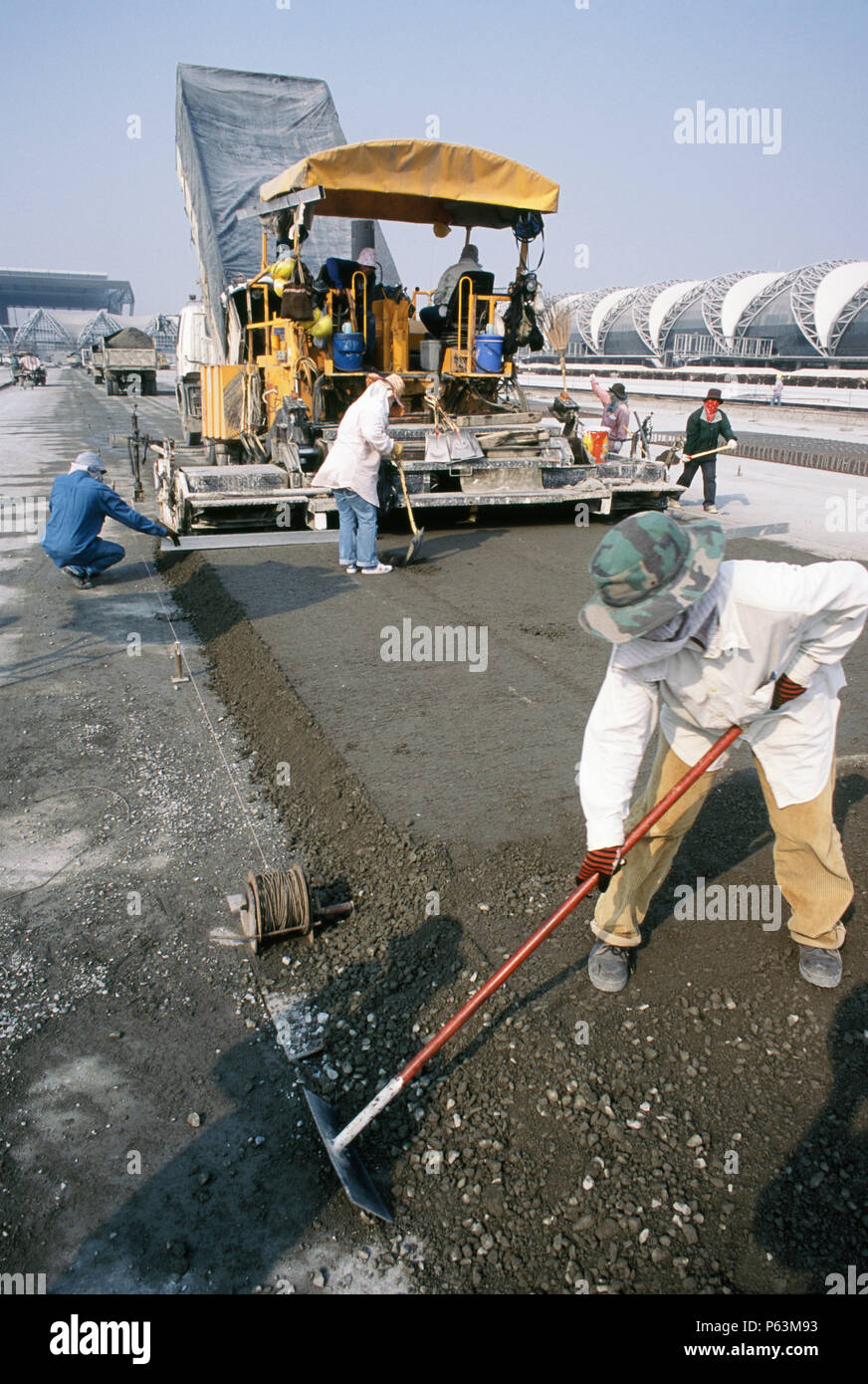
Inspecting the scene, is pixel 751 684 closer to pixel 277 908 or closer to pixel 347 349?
pixel 277 908

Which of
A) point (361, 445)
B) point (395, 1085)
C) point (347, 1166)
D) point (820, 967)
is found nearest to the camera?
point (347, 1166)

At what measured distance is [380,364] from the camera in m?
10.9

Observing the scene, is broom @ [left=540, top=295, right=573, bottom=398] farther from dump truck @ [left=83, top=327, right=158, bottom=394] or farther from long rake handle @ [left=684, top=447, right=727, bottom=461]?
dump truck @ [left=83, top=327, right=158, bottom=394]

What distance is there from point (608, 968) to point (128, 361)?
140 feet

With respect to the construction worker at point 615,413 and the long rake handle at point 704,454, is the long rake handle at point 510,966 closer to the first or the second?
the long rake handle at point 704,454

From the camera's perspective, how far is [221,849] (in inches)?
155

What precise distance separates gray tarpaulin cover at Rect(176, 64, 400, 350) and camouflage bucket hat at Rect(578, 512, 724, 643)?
39.2 ft

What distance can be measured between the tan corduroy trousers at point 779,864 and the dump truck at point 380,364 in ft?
22.8

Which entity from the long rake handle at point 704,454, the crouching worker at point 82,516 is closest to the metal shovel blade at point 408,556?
the crouching worker at point 82,516

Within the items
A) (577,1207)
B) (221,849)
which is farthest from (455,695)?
(577,1207)

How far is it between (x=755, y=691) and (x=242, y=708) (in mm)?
3533

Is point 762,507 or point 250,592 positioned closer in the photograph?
point 250,592

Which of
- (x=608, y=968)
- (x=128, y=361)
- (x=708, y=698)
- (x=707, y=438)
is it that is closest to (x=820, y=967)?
(x=608, y=968)
